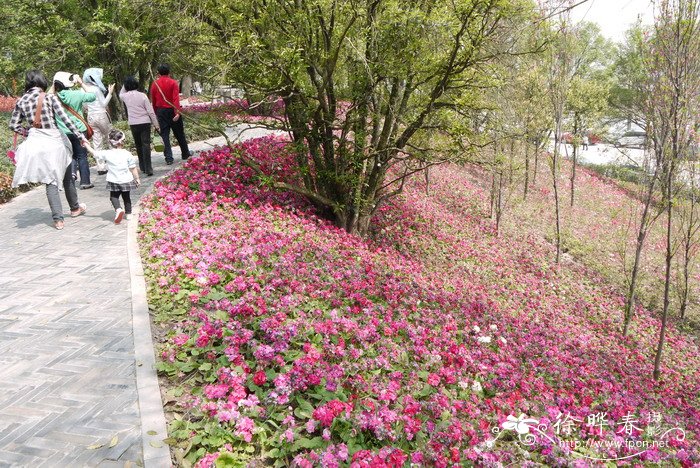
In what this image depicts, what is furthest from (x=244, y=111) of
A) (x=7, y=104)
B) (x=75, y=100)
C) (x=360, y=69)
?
(x=7, y=104)

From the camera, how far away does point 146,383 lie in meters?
4.13

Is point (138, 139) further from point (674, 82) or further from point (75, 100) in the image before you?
point (674, 82)

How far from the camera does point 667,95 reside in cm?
907

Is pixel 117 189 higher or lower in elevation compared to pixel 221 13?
lower

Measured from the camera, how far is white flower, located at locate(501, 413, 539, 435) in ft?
14.2

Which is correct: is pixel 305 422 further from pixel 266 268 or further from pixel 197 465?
pixel 266 268

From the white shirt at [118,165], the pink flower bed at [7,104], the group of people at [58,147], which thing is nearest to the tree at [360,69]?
the white shirt at [118,165]

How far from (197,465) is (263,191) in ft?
23.0

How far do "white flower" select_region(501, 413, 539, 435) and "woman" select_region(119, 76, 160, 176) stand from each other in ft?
29.7

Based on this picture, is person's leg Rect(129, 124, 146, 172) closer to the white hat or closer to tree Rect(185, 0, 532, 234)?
the white hat

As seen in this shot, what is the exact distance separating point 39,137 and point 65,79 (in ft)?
6.65

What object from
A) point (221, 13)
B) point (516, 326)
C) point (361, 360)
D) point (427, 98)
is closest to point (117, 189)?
point (221, 13)

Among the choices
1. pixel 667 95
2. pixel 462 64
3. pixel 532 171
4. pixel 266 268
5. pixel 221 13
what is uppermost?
pixel 221 13

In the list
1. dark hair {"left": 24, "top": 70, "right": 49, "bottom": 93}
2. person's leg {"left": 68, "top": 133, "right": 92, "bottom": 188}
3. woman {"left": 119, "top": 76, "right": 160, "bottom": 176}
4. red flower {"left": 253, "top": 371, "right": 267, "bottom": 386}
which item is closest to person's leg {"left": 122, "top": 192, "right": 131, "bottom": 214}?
dark hair {"left": 24, "top": 70, "right": 49, "bottom": 93}
